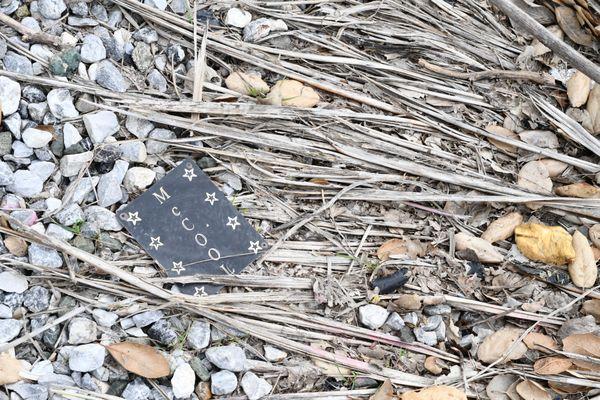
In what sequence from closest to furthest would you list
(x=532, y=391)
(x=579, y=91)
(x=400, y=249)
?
1. (x=532, y=391)
2. (x=400, y=249)
3. (x=579, y=91)

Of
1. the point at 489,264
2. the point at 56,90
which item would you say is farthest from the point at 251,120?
the point at 489,264

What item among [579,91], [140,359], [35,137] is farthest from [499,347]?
[35,137]

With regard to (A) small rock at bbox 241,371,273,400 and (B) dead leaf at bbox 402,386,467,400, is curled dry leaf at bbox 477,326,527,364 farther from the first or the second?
(A) small rock at bbox 241,371,273,400

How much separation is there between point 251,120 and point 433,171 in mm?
567

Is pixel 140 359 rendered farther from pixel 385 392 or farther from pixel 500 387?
pixel 500 387

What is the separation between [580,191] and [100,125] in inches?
57.1

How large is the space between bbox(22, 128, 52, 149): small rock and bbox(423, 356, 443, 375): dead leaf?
3.99 ft

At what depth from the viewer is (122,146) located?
211 centimetres

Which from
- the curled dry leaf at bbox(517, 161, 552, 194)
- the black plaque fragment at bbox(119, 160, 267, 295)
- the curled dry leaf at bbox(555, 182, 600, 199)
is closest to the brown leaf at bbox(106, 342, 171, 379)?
the black plaque fragment at bbox(119, 160, 267, 295)

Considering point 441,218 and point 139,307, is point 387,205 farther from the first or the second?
point 139,307

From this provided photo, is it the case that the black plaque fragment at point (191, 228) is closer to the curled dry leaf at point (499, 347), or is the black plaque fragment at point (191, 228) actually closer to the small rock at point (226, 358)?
the small rock at point (226, 358)

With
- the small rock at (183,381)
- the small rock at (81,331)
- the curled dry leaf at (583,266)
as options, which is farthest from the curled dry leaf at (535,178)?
the small rock at (81,331)

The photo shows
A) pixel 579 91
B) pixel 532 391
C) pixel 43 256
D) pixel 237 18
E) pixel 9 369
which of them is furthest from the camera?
pixel 579 91

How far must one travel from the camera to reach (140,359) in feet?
6.34
